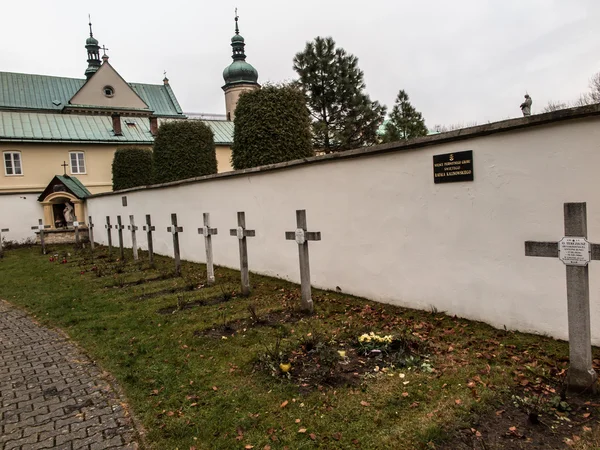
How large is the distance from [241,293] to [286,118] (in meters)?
6.07

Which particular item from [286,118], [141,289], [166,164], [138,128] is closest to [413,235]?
[141,289]

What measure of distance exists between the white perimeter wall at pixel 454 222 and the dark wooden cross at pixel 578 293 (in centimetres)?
105

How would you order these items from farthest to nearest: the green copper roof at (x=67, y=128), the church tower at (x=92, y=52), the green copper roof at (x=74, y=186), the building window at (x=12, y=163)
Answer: the church tower at (x=92, y=52)
the green copper roof at (x=67, y=128)
the building window at (x=12, y=163)
the green copper roof at (x=74, y=186)

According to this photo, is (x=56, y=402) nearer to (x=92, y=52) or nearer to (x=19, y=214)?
(x=19, y=214)

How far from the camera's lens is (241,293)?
7.66 meters

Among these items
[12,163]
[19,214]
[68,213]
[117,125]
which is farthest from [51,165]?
[117,125]

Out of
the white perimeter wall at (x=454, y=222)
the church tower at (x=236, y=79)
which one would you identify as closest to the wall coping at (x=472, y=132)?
the white perimeter wall at (x=454, y=222)

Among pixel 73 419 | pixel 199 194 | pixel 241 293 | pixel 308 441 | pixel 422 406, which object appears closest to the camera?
pixel 308 441

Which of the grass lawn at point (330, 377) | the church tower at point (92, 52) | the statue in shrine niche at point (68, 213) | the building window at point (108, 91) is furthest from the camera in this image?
the church tower at point (92, 52)

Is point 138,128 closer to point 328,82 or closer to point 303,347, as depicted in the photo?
point 328,82

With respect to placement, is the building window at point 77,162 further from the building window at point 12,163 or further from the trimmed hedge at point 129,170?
the trimmed hedge at point 129,170

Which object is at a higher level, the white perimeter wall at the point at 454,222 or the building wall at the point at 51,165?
the building wall at the point at 51,165

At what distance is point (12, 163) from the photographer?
25906 millimetres

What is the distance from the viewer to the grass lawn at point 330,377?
9.90 ft
